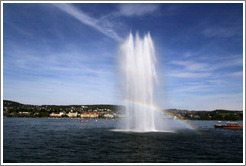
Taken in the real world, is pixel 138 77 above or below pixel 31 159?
above

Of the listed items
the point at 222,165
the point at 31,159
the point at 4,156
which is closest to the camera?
the point at 222,165

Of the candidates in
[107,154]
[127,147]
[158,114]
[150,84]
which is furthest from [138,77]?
[107,154]

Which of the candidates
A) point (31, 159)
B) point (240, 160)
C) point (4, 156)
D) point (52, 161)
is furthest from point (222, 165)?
point (4, 156)

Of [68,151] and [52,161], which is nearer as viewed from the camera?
[52,161]

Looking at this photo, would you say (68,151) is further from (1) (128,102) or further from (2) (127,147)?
(1) (128,102)

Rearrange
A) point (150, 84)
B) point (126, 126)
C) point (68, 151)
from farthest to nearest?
point (126, 126), point (150, 84), point (68, 151)

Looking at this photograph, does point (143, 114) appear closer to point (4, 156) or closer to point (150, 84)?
point (150, 84)

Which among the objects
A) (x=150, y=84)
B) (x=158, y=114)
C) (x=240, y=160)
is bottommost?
(x=240, y=160)

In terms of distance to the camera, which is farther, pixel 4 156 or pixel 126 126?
pixel 126 126

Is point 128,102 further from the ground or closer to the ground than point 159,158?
further from the ground
